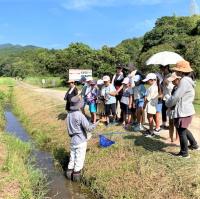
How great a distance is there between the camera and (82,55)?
168 feet

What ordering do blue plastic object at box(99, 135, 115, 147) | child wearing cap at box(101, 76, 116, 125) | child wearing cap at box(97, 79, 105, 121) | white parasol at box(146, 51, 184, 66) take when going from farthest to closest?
child wearing cap at box(97, 79, 105, 121) → child wearing cap at box(101, 76, 116, 125) → white parasol at box(146, 51, 184, 66) → blue plastic object at box(99, 135, 115, 147)

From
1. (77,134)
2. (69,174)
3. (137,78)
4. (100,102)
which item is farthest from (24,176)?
(100,102)

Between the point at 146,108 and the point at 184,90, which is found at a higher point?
the point at 184,90

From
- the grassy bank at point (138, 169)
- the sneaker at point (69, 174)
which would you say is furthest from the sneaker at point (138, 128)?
the sneaker at point (69, 174)

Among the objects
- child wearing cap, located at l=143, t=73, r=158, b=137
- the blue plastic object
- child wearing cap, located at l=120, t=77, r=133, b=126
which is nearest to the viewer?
the blue plastic object

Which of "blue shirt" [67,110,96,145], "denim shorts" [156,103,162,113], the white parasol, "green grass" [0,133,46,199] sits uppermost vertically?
the white parasol

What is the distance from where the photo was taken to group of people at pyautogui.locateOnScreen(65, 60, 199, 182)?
8.56 metres

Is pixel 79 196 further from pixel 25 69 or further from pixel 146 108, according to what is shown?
pixel 25 69

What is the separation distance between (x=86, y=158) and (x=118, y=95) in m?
3.29

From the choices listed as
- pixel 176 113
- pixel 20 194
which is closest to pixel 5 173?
pixel 20 194

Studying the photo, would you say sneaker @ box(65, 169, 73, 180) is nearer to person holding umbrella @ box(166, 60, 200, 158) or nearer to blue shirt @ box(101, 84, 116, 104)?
person holding umbrella @ box(166, 60, 200, 158)

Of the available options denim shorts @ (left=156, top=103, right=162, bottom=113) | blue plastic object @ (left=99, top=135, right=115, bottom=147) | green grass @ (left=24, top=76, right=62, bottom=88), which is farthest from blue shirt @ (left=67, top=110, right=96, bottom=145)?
green grass @ (left=24, top=76, right=62, bottom=88)

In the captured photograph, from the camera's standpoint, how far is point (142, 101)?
12055 mm

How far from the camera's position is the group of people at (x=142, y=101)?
8.56 metres
